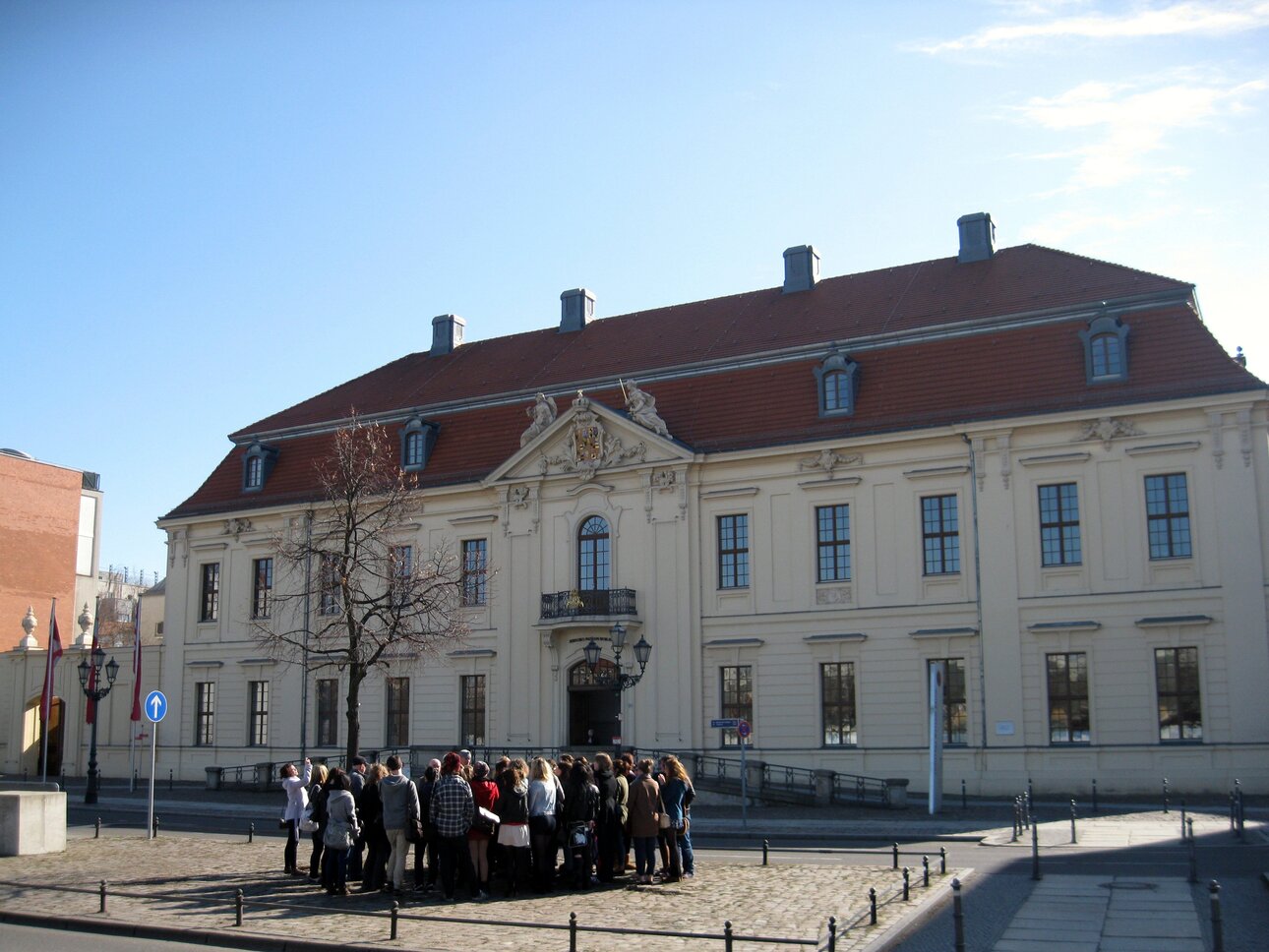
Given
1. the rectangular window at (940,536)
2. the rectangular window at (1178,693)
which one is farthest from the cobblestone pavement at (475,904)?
the rectangular window at (940,536)

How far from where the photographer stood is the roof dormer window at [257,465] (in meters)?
47.3

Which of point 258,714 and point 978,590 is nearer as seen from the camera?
point 978,590

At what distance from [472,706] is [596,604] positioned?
6132 mm

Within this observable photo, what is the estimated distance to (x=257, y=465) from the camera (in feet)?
156

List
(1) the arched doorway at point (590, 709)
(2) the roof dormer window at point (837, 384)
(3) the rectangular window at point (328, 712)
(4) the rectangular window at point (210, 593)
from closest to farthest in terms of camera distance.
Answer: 1. (2) the roof dormer window at point (837, 384)
2. (1) the arched doorway at point (590, 709)
3. (3) the rectangular window at point (328, 712)
4. (4) the rectangular window at point (210, 593)

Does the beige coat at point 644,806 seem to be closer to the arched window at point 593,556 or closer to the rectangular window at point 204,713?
the arched window at point 593,556

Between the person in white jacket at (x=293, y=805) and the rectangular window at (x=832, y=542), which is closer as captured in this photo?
the person in white jacket at (x=293, y=805)

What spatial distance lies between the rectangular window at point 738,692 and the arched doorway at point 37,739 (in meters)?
28.1

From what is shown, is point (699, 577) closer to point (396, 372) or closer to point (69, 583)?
point (396, 372)

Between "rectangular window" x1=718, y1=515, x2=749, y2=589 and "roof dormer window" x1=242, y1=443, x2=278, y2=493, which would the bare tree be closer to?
"roof dormer window" x1=242, y1=443, x2=278, y2=493

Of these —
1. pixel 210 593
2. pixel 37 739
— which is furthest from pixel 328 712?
pixel 37 739

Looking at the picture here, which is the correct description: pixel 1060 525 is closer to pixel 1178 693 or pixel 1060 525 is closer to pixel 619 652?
pixel 1178 693

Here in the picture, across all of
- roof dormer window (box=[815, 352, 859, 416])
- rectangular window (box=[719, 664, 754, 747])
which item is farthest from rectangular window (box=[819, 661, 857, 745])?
roof dormer window (box=[815, 352, 859, 416])

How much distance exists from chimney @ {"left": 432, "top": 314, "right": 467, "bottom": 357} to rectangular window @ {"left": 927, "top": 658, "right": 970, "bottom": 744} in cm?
2482
